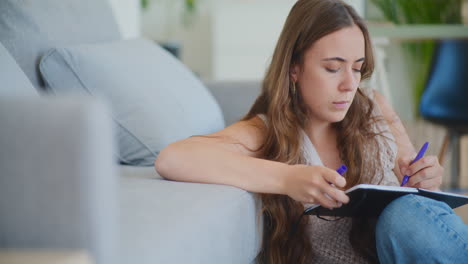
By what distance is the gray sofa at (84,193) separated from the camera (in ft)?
2.00

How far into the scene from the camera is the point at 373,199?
3.71 ft

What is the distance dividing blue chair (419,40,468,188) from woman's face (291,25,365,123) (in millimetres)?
1873

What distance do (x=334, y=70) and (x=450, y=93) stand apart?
2.09 meters

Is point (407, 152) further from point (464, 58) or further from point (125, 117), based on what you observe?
point (464, 58)

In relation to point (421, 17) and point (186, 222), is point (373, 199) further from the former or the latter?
point (421, 17)

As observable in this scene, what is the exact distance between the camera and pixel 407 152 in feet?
4.89

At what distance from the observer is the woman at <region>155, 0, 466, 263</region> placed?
1199mm

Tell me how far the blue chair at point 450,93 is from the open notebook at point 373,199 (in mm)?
1952

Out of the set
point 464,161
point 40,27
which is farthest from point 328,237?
point 464,161

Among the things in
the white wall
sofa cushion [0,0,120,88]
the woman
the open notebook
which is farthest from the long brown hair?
the white wall

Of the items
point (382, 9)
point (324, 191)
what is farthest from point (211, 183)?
point (382, 9)

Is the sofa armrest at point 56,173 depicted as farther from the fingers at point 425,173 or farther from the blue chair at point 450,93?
the blue chair at point 450,93

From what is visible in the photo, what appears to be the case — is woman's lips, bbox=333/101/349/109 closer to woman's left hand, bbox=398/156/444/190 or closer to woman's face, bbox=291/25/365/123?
woman's face, bbox=291/25/365/123

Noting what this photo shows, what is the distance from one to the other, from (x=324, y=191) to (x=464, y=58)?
96.8 inches
